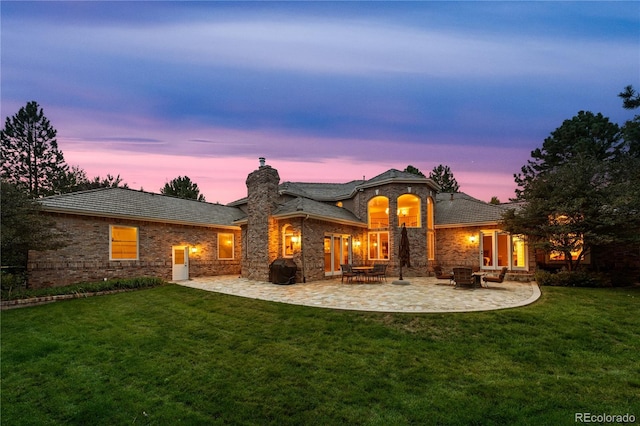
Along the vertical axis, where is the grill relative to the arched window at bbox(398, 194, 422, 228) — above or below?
below

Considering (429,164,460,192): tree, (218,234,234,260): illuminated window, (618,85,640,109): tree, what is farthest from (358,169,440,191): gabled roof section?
(429,164,460,192): tree

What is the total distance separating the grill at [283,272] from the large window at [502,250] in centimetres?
1162

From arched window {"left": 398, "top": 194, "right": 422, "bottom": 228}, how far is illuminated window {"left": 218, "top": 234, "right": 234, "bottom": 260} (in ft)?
37.9

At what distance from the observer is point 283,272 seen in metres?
14.1

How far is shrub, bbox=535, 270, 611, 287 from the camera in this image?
40.6 ft

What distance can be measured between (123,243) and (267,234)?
7.32 meters

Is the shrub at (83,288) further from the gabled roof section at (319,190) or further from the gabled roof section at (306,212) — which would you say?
the gabled roof section at (319,190)

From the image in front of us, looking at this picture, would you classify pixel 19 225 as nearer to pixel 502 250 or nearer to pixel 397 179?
pixel 397 179

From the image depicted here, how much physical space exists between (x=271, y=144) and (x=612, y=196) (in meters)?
18.6

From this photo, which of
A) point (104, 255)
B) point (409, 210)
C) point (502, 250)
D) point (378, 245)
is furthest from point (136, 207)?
point (502, 250)

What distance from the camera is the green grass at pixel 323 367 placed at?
4.37 metres

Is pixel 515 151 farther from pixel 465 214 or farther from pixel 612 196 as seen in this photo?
pixel 612 196

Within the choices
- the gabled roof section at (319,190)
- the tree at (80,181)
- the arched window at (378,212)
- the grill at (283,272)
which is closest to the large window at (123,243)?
the grill at (283,272)

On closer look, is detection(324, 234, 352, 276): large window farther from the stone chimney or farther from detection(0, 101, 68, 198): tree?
detection(0, 101, 68, 198): tree
